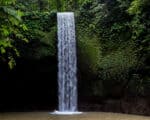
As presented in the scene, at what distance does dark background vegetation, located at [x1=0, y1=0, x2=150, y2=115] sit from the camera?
1677cm

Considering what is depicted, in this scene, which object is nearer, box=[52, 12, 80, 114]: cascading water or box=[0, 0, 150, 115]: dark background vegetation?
box=[0, 0, 150, 115]: dark background vegetation

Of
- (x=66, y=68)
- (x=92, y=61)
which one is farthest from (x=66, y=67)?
(x=92, y=61)

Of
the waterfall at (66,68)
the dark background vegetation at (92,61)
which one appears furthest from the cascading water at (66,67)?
the dark background vegetation at (92,61)

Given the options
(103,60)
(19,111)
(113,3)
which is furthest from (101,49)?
(19,111)

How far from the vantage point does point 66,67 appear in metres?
18.7

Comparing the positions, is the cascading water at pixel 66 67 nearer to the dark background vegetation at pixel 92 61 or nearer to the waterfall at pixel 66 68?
the waterfall at pixel 66 68

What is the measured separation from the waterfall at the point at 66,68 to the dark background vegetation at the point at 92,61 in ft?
0.89

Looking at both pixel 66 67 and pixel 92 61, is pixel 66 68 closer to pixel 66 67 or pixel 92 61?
pixel 66 67

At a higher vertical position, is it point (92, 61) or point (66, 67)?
point (92, 61)

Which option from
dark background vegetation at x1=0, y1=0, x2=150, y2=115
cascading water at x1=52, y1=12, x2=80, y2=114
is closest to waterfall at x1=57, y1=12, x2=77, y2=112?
cascading water at x1=52, y1=12, x2=80, y2=114

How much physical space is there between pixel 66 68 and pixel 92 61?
4.21ft

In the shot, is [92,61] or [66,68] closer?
[92,61]

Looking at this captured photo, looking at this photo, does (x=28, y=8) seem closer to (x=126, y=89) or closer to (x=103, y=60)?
(x=103, y=60)

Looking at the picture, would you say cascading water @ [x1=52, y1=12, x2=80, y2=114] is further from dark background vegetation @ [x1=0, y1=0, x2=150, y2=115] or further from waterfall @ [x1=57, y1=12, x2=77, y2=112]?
dark background vegetation @ [x1=0, y1=0, x2=150, y2=115]
